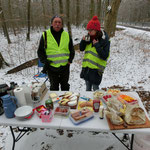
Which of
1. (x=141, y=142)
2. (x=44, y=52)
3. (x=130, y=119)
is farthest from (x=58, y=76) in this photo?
(x=141, y=142)

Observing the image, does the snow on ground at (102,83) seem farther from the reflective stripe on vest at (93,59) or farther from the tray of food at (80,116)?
the reflective stripe on vest at (93,59)

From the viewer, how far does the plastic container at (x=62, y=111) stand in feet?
5.38

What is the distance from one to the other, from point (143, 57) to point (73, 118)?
22.9ft

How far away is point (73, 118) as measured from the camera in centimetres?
154

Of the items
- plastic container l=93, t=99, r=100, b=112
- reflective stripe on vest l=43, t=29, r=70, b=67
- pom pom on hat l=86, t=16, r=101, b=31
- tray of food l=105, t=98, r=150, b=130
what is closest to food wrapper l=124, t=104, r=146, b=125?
tray of food l=105, t=98, r=150, b=130

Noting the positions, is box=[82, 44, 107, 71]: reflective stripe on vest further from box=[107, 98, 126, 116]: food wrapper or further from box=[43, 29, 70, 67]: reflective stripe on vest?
box=[107, 98, 126, 116]: food wrapper

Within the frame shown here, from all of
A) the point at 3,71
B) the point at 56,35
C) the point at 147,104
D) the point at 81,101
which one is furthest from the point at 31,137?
the point at 3,71

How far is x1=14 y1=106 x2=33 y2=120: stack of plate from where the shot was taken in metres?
1.59

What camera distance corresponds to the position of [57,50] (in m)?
2.41

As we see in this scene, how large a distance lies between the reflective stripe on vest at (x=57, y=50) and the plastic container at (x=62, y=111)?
42.4 inches

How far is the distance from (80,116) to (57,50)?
1419 mm

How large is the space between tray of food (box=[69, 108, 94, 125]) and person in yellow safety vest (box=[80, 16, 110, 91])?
954mm

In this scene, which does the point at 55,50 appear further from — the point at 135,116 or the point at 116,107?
the point at 135,116

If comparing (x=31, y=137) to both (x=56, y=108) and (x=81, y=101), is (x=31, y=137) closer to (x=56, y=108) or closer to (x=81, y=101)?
(x=56, y=108)
